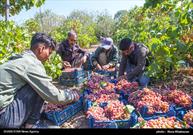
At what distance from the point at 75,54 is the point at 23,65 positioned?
151 inches

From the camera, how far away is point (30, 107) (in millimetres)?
3066

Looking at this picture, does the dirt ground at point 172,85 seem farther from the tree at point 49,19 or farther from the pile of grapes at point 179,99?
the tree at point 49,19

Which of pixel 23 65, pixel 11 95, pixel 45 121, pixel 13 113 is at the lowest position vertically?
pixel 45 121

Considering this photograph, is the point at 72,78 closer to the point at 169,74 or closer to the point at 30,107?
the point at 169,74

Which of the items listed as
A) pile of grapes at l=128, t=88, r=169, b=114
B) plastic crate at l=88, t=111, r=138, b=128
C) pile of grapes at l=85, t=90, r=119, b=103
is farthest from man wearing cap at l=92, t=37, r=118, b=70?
plastic crate at l=88, t=111, r=138, b=128

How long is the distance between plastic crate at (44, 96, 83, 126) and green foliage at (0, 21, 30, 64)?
1.26 m

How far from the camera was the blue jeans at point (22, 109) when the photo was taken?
288 cm

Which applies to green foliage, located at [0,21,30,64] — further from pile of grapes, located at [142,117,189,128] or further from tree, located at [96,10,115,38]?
tree, located at [96,10,115,38]

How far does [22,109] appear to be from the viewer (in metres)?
2.96

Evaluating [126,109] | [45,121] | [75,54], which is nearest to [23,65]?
[45,121]

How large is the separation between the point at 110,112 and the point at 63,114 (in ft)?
2.35

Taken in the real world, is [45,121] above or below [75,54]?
below

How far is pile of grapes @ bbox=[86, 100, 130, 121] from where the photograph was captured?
355 cm

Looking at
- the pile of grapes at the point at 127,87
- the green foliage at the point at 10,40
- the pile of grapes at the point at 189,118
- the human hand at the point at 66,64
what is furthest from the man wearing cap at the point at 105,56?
the pile of grapes at the point at 189,118
